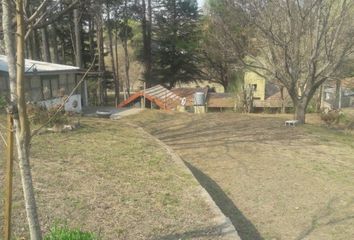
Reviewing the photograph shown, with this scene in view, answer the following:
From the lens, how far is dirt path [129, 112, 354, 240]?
6.00m

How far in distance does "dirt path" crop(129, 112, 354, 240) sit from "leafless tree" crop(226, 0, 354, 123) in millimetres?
1854

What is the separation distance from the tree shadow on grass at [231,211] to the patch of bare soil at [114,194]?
1.92 ft

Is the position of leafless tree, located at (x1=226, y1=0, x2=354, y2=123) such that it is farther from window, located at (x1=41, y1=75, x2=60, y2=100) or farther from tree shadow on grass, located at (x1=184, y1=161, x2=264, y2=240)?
window, located at (x1=41, y1=75, x2=60, y2=100)


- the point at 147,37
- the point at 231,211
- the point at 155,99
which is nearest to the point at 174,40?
the point at 147,37

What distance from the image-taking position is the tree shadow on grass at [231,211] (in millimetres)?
5637

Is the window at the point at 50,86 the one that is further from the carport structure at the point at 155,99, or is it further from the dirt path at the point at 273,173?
the dirt path at the point at 273,173

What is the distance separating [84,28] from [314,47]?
24.7 metres

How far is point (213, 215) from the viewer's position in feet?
17.0

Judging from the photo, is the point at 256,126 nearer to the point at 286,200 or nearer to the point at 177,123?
the point at 177,123

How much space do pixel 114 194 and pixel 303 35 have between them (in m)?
9.82

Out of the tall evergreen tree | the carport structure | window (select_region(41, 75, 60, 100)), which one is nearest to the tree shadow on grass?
window (select_region(41, 75, 60, 100))

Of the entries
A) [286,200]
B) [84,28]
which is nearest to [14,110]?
[286,200]

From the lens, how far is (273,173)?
830 cm

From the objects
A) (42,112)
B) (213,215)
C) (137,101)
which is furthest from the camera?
(137,101)
